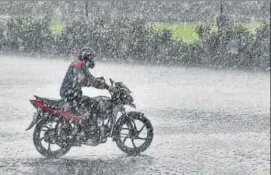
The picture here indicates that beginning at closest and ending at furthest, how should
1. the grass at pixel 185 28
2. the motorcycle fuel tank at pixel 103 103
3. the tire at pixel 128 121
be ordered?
the motorcycle fuel tank at pixel 103 103 < the tire at pixel 128 121 < the grass at pixel 185 28

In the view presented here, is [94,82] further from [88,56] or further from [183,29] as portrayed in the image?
[183,29]

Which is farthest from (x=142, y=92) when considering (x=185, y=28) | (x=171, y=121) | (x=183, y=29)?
(x=185, y=28)

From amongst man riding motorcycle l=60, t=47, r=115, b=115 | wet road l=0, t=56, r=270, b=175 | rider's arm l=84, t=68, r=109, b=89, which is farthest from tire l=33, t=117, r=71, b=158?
rider's arm l=84, t=68, r=109, b=89

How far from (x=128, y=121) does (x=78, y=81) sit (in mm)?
962

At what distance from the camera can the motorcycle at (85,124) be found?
9.34 meters

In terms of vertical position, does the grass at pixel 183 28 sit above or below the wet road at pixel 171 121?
above

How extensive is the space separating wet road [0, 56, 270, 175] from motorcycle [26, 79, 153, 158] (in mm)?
223

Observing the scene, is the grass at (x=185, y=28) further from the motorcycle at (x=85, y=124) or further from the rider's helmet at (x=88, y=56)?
the rider's helmet at (x=88, y=56)

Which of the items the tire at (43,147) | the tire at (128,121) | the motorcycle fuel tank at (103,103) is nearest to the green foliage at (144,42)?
the tire at (128,121)

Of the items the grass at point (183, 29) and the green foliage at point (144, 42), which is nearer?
the green foliage at point (144, 42)

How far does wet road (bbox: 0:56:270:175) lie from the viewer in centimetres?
918

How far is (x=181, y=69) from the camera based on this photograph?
2059 centimetres

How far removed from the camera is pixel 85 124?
9.53m

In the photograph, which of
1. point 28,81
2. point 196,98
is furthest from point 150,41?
point 196,98
